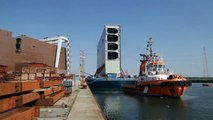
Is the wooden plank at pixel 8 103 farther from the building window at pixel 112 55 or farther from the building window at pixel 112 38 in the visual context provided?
the building window at pixel 112 55

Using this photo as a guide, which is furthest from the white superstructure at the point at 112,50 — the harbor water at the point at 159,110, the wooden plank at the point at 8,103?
the wooden plank at the point at 8,103

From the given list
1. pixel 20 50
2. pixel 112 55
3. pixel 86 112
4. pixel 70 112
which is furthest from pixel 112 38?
pixel 70 112

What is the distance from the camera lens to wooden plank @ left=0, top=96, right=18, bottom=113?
25.3 ft

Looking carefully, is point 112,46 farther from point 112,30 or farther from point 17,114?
point 17,114

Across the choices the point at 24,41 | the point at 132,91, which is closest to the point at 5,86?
the point at 132,91

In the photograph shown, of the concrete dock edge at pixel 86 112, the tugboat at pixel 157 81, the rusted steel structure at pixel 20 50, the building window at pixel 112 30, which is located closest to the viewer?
the concrete dock edge at pixel 86 112

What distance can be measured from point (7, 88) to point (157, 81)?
117 ft

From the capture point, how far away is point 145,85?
45.4 meters

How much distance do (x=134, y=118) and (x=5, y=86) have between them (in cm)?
1571

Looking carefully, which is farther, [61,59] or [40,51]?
[61,59]

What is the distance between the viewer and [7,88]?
8.07m

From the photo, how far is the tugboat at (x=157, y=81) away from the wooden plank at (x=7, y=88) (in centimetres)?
3296

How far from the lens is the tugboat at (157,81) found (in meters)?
38.3

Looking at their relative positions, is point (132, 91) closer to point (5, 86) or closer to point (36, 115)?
point (36, 115)
